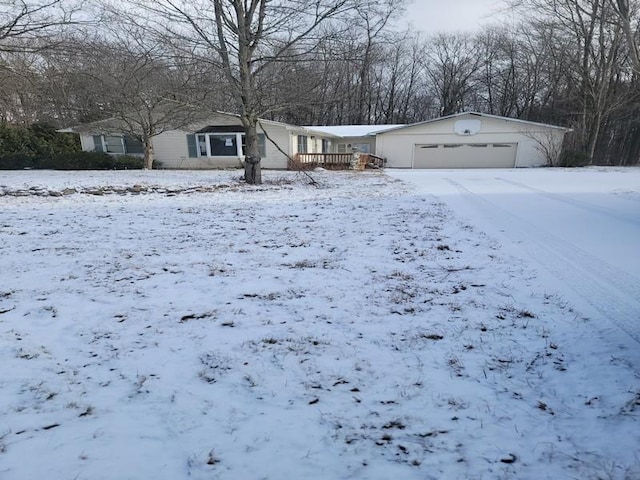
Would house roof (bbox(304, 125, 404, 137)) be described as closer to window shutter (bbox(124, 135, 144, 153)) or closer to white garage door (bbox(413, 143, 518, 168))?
white garage door (bbox(413, 143, 518, 168))

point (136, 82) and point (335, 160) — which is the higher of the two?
point (136, 82)

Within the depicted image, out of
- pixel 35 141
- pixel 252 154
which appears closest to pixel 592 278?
pixel 252 154

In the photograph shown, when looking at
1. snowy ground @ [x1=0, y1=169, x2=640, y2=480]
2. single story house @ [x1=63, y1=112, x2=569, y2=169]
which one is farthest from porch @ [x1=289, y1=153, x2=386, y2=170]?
snowy ground @ [x1=0, y1=169, x2=640, y2=480]

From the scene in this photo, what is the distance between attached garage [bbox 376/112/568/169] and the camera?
23.0 meters

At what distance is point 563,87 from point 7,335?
3934 cm

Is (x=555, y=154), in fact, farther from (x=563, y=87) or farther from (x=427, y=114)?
(x=427, y=114)

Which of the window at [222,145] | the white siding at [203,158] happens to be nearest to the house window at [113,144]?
the white siding at [203,158]

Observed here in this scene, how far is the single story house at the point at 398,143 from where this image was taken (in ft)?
71.1

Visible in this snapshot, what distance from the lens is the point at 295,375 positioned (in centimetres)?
234

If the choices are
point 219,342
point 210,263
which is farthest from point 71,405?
point 210,263

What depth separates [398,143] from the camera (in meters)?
24.4

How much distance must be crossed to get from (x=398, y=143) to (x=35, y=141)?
2244 centimetres

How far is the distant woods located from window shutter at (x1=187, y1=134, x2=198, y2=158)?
300 centimetres

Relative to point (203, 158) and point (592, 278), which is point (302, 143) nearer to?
point (203, 158)
